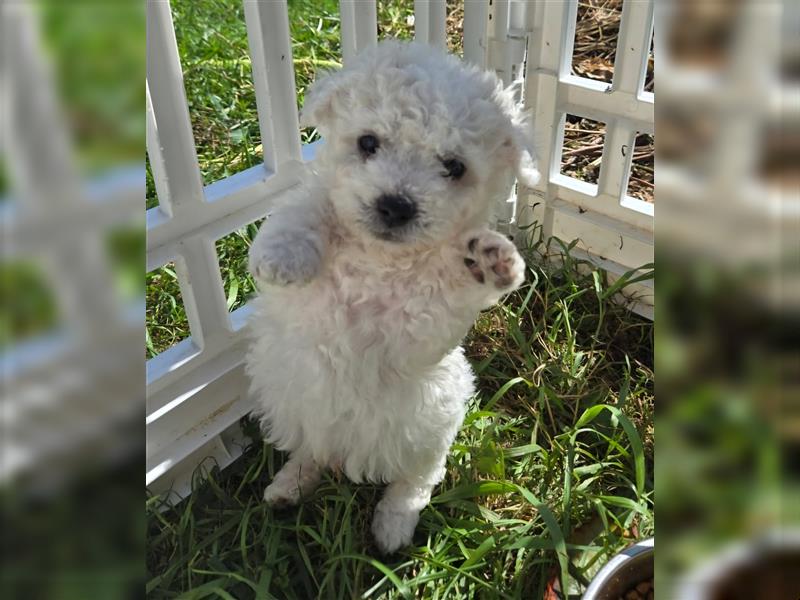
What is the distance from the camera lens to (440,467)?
2.12 m

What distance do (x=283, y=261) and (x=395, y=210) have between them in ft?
0.89

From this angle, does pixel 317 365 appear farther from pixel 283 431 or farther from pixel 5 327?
pixel 5 327

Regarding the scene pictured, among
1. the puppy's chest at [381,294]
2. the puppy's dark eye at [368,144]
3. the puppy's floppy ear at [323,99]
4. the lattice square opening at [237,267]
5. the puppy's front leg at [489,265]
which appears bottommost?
the lattice square opening at [237,267]

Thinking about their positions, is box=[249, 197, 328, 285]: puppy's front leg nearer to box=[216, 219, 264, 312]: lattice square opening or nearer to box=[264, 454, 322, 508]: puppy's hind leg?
box=[264, 454, 322, 508]: puppy's hind leg

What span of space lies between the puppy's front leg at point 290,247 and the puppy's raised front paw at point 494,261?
0.36 meters

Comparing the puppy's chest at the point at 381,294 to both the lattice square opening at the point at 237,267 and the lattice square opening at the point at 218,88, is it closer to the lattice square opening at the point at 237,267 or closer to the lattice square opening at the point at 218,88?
the lattice square opening at the point at 237,267

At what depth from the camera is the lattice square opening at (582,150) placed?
3.61 metres

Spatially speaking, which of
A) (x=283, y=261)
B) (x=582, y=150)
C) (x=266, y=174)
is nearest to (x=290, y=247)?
(x=283, y=261)

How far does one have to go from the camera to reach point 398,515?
2102 millimetres

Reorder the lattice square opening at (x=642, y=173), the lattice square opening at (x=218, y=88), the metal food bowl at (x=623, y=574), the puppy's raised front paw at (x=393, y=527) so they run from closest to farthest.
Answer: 1. the metal food bowl at (x=623, y=574)
2. the puppy's raised front paw at (x=393, y=527)
3. the lattice square opening at (x=218, y=88)
4. the lattice square opening at (x=642, y=173)

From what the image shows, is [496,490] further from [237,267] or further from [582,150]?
Result: [582,150]

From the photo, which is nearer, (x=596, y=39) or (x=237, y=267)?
(x=237, y=267)

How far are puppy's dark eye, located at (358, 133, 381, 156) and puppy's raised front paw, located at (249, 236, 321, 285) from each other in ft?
0.82

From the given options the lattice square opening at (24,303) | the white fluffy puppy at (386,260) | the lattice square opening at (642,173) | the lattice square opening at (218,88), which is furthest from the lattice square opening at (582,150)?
the lattice square opening at (24,303)
